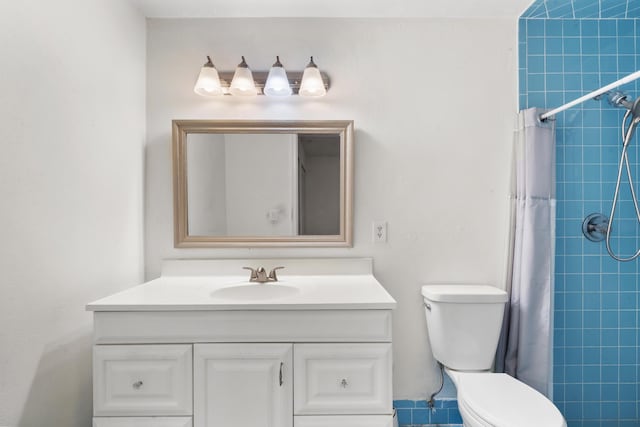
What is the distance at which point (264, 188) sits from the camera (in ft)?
5.61

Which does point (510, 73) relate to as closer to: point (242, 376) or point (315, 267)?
point (315, 267)

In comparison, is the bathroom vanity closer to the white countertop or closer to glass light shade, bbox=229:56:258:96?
the white countertop

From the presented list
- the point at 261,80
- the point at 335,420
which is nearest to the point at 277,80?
the point at 261,80

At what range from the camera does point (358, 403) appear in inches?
46.3

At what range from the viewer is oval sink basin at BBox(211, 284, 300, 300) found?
5.00 ft

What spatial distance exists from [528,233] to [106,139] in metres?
2.02

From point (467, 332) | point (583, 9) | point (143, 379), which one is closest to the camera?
point (143, 379)

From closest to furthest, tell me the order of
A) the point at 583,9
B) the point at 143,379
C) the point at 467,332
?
the point at 143,379 → the point at 467,332 → the point at 583,9

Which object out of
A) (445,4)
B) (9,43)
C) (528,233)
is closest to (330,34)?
(445,4)

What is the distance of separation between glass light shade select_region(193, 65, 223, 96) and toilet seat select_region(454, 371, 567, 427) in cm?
180

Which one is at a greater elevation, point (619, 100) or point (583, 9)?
point (583, 9)

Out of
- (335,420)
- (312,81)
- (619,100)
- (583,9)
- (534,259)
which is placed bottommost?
(335,420)

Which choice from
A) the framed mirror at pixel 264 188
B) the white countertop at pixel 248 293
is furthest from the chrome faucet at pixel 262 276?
the framed mirror at pixel 264 188

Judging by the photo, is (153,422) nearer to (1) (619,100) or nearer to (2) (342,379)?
(2) (342,379)
